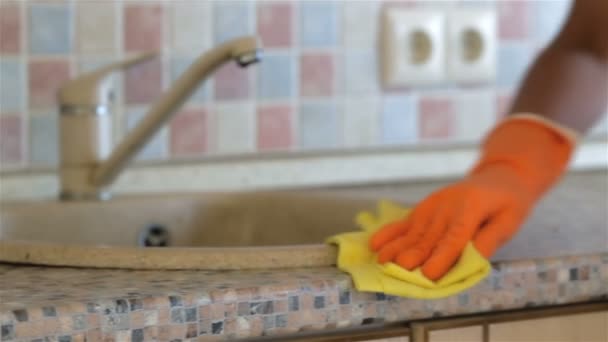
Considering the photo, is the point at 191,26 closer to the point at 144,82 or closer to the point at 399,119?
the point at 144,82

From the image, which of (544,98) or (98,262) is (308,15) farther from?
(98,262)

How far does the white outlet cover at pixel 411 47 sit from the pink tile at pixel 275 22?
0.12 meters

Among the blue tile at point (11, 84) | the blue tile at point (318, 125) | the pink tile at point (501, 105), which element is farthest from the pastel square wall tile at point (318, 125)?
the blue tile at point (11, 84)

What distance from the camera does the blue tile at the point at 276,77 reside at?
127 cm

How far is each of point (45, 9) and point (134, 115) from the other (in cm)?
15

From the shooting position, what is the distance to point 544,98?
0.99 metres

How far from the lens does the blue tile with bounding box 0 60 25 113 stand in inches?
45.0

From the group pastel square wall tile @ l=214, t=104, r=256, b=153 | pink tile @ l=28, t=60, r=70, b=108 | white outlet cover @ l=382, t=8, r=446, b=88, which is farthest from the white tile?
pink tile @ l=28, t=60, r=70, b=108

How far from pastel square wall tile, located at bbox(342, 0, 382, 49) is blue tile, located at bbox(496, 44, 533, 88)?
0.60ft

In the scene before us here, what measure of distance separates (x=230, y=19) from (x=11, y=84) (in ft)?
0.83

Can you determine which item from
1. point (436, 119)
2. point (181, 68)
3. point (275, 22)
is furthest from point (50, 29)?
point (436, 119)

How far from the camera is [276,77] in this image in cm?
127

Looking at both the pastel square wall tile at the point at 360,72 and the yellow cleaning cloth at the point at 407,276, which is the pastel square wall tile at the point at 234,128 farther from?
the yellow cleaning cloth at the point at 407,276

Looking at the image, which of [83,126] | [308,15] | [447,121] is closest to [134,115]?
[83,126]
